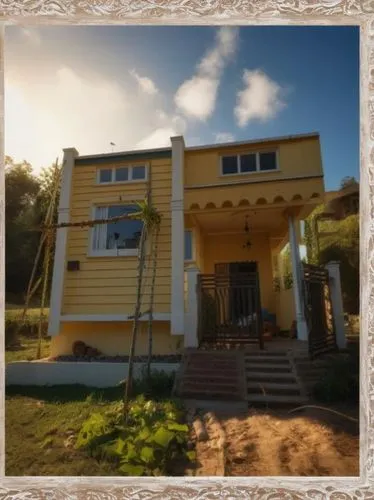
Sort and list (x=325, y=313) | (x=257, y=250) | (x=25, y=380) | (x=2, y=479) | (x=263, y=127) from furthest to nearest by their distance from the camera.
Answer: (x=257, y=250)
(x=325, y=313)
(x=25, y=380)
(x=263, y=127)
(x=2, y=479)

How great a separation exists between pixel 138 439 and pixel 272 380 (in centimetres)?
186

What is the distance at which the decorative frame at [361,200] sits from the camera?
144 cm

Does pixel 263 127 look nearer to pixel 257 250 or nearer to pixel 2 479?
pixel 2 479

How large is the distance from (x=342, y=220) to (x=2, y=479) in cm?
308

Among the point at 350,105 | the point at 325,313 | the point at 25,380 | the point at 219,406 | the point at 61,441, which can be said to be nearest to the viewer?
the point at 350,105

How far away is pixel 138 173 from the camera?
203 inches

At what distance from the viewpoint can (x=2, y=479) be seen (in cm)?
150

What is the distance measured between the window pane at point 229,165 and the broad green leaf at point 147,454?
420cm

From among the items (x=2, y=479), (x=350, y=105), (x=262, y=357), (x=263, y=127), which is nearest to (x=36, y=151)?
(x=263, y=127)

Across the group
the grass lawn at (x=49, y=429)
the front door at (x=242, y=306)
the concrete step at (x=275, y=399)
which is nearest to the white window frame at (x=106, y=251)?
the front door at (x=242, y=306)

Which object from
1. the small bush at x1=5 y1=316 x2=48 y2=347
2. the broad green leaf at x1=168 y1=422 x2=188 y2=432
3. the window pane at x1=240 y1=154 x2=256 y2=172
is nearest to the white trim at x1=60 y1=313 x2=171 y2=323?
the small bush at x1=5 y1=316 x2=48 y2=347

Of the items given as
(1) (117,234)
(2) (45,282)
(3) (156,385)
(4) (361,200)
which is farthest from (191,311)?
(4) (361,200)

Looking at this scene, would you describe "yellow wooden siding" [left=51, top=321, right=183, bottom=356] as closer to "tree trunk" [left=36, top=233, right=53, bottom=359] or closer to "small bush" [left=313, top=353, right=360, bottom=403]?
"tree trunk" [left=36, top=233, right=53, bottom=359]

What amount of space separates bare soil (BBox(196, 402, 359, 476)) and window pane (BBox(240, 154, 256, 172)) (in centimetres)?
365
